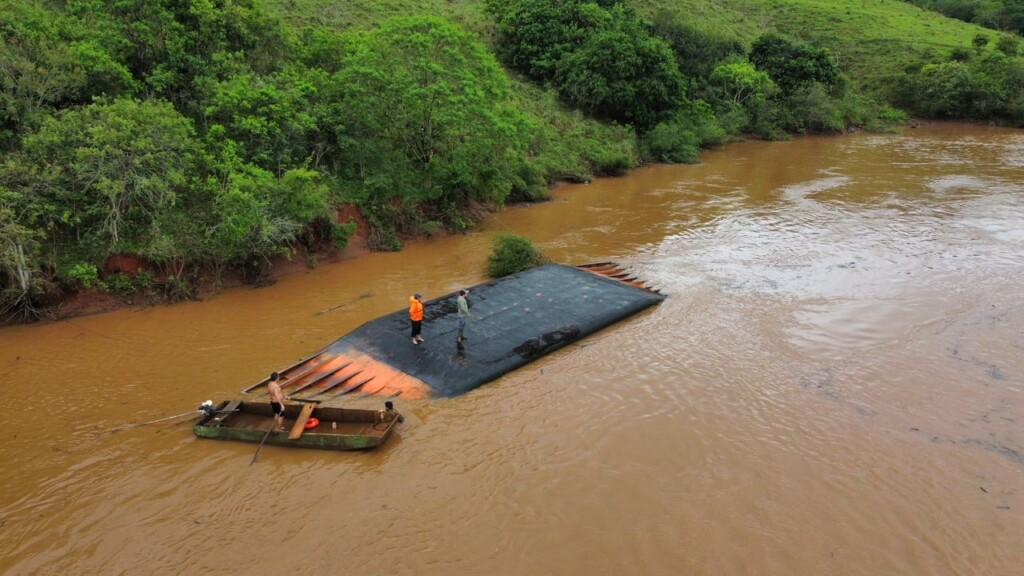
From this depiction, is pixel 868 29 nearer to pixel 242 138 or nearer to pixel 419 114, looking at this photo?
pixel 419 114

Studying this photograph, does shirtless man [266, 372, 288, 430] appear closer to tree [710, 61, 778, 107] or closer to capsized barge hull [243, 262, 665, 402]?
capsized barge hull [243, 262, 665, 402]

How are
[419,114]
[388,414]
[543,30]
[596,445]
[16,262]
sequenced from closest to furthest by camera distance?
[596,445]
[388,414]
[16,262]
[419,114]
[543,30]

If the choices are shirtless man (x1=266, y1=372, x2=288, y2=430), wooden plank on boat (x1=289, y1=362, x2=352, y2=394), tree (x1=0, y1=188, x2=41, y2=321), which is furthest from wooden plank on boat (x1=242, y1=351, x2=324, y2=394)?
tree (x1=0, y1=188, x2=41, y2=321)

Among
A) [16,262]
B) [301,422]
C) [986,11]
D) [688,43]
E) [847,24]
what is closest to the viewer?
[301,422]

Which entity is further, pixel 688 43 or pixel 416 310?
pixel 688 43

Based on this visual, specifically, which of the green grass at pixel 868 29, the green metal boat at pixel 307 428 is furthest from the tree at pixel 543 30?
the green metal boat at pixel 307 428

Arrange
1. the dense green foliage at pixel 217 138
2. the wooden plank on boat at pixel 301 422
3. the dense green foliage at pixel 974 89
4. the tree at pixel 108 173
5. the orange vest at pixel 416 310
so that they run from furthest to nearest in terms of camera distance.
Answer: the dense green foliage at pixel 974 89 → the dense green foliage at pixel 217 138 → the tree at pixel 108 173 → the orange vest at pixel 416 310 → the wooden plank on boat at pixel 301 422

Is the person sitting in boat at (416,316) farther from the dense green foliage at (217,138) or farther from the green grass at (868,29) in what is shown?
the green grass at (868,29)

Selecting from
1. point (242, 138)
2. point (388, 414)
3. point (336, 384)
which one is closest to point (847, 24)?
point (242, 138)
